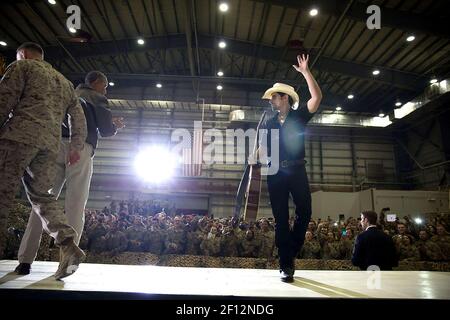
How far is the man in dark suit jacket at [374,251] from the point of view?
442 cm

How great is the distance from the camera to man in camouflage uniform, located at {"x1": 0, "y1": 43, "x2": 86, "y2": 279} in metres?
2.00

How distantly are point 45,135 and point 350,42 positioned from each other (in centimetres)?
1350

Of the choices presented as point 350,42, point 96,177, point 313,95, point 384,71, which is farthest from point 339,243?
point 96,177

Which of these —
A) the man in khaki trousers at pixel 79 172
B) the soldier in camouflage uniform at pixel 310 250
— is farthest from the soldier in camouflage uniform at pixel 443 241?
the man in khaki trousers at pixel 79 172

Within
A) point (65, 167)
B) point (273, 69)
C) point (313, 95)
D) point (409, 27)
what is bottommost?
point (65, 167)

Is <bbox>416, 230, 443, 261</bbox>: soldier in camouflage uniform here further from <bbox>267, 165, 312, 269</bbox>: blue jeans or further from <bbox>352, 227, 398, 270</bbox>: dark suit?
<bbox>267, 165, 312, 269</bbox>: blue jeans

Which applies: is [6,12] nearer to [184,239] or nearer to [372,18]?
[184,239]

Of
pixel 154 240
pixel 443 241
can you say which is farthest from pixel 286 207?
pixel 443 241

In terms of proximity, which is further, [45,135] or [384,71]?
[384,71]

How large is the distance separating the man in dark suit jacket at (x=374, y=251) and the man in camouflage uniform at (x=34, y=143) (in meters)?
3.95

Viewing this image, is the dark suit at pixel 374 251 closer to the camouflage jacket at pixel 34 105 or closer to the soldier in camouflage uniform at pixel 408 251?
the soldier in camouflage uniform at pixel 408 251
